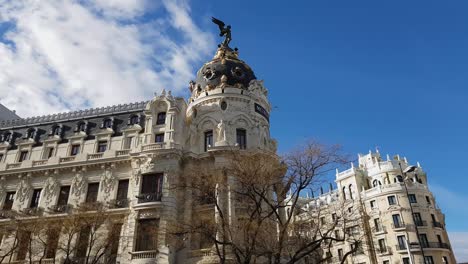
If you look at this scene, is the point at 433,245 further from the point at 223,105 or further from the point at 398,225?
the point at 223,105

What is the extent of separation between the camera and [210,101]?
35.0 metres

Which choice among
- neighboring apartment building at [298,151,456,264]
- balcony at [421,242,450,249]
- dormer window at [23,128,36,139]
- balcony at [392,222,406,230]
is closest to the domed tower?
neighboring apartment building at [298,151,456,264]

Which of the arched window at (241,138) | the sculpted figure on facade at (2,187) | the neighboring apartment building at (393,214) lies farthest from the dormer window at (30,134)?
the neighboring apartment building at (393,214)

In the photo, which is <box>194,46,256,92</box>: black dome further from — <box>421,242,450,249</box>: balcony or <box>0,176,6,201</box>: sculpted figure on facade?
<box>421,242,450,249</box>: balcony

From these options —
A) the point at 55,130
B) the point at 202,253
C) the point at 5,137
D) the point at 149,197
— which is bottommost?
the point at 202,253

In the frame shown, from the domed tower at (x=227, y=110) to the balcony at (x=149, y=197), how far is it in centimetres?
596

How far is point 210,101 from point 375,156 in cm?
3512

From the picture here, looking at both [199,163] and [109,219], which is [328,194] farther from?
[109,219]

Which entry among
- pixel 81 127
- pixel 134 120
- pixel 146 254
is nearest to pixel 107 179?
pixel 134 120

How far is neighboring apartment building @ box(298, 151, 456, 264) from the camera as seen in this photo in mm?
45531

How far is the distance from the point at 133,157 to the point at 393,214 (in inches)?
1448

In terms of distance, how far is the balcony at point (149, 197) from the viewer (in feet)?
93.7

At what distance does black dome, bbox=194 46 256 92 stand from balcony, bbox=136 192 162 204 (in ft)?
41.7

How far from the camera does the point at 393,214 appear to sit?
1896 inches
